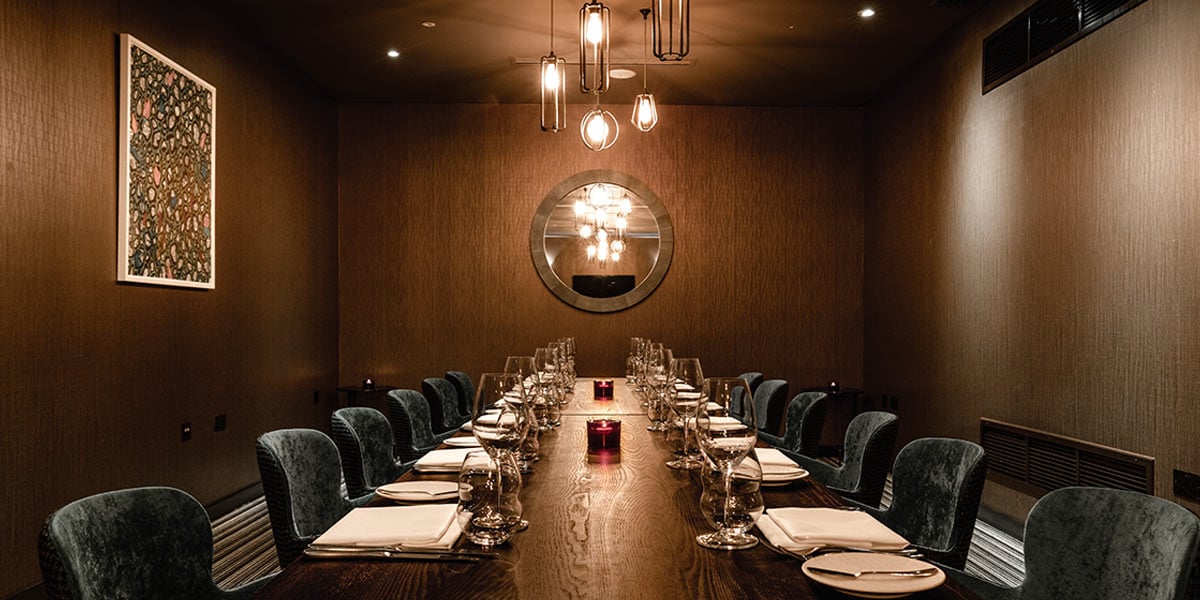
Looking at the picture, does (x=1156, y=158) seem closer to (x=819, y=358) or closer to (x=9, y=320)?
(x=819, y=358)

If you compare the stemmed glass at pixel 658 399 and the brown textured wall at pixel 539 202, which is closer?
the stemmed glass at pixel 658 399

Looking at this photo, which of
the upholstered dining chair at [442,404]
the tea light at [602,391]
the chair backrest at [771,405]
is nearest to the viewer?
the tea light at [602,391]

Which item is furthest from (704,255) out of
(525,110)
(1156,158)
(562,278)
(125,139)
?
(125,139)

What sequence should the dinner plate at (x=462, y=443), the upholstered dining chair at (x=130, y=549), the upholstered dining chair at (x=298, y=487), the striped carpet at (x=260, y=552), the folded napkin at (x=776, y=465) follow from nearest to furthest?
the upholstered dining chair at (x=130, y=549) → the folded napkin at (x=776, y=465) → the upholstered dining chair at (x=298, y=487) → the dinner plate at (x=462, y=443) → the striped carpet at (x=260, y=552)

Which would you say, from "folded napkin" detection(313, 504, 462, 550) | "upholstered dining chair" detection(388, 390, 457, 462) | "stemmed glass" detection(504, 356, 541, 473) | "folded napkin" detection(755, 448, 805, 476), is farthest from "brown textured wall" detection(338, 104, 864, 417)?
"folded napkin" detection(313, 504, 462, 550)

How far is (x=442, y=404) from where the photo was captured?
5.34 metres

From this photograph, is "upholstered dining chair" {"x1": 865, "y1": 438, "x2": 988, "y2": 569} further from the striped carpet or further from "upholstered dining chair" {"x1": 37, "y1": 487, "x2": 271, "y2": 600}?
"upholstered dining chair" {"x1": 37, "y1": 487, "x2": 271, "y2": 600}

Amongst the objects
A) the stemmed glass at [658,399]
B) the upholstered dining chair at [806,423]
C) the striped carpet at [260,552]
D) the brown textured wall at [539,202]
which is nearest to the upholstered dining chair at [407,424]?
the striped carpet at [260,552]

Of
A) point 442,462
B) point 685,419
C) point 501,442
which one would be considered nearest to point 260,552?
point 442,462

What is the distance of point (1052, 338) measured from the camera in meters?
4.59

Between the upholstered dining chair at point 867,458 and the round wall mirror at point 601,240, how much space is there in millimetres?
4346

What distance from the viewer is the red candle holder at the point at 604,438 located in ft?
9.01

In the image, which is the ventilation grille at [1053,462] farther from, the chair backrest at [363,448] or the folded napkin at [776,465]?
the chair backrest at [363,448]

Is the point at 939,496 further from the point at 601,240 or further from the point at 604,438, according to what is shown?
the point at 601,240
